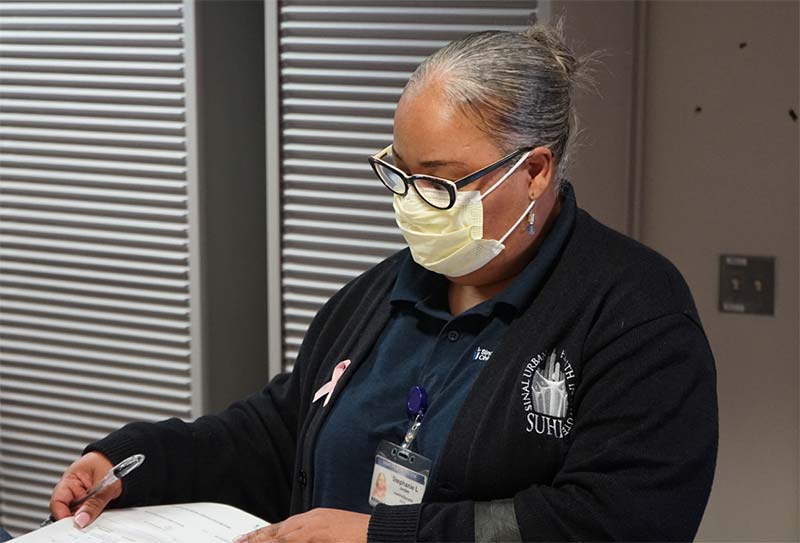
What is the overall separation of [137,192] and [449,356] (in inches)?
52.8

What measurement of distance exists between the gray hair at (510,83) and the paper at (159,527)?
68cm

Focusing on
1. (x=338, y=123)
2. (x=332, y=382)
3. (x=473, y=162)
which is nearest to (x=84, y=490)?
(x=332, y=382)

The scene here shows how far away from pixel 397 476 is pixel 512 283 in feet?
1.09

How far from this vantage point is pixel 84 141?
273cm

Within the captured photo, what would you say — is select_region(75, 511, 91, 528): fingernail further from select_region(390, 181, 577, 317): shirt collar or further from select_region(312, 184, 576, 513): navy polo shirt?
select_region(390, 181, 577, 317): shirt collar

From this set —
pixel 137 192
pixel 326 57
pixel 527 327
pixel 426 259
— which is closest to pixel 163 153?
pixel 137 192

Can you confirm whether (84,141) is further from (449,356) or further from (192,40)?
(449,356)

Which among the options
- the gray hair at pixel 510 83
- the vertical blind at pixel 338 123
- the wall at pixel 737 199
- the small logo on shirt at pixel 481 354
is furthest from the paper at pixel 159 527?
the wall at pixel 737 199

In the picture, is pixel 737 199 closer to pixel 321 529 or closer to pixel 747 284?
pixel 747 284

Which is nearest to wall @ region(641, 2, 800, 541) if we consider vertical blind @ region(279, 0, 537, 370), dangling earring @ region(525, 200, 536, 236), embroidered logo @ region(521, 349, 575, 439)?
vertical blind @ region(279, 0, 537, 370)

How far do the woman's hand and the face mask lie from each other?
1.34 ft

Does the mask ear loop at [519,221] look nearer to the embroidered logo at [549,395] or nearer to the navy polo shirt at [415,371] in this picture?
the navy polo shirt at [415,371]

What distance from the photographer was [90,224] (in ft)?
8.98

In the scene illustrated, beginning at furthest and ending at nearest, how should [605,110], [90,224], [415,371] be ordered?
[90,224] → [605,110] → [415,371]
